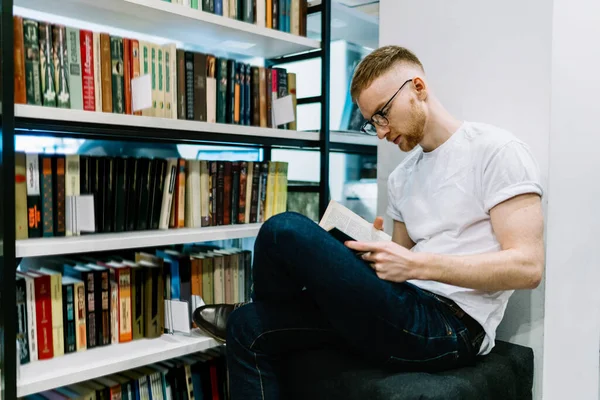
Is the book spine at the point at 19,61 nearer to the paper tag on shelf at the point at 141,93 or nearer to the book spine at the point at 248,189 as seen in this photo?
the paper tag on shelf at the point at 141,93

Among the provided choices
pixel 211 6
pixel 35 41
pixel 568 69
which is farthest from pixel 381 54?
pixel 35 41

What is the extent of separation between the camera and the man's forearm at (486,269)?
1132 millimetres

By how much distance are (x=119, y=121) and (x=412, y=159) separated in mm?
884

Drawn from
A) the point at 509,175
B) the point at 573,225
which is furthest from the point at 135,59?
the point at 573,225

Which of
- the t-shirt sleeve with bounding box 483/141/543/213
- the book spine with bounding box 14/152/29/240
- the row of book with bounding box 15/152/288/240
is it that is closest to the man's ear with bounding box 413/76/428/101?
the t-shirt sleeve with bounding box 483/141/543/213

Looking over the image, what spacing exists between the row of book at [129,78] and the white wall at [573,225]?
0.98 meters

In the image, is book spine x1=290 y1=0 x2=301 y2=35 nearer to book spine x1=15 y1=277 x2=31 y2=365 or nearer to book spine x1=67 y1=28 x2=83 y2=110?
book spine x1=67 y1=28 x2=83 y2=110

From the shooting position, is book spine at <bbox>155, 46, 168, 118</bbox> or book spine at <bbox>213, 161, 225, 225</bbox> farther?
book spine at <bbox>213, 161, 225, 225</bbox>

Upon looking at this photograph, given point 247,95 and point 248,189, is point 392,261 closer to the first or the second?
point 248,189

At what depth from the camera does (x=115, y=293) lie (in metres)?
1.51

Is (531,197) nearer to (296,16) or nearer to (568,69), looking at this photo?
(568,69)

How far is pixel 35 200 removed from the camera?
1.33 m

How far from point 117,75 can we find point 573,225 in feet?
4.41

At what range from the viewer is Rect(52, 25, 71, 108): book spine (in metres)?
1.32
